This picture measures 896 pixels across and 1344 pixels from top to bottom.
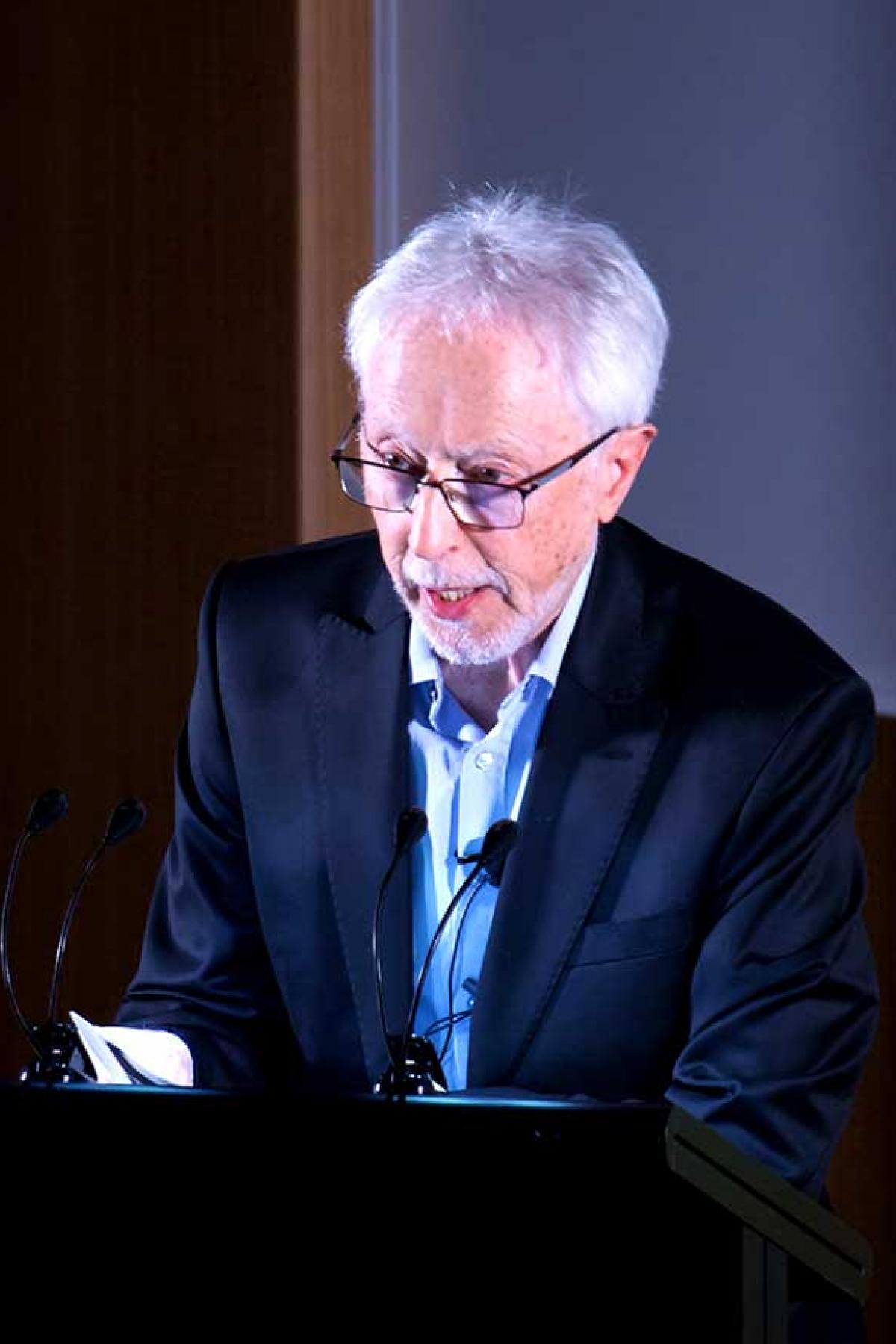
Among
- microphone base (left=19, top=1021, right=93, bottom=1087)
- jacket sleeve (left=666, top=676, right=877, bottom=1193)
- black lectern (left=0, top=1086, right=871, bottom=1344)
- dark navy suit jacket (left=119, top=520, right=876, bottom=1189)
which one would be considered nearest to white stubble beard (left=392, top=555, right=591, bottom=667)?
dark navy suit jacket (left=119, top=520, right=876, bottom=1189)

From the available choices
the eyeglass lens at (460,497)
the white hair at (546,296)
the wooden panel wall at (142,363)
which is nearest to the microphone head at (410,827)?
the eyeglass lens at (460,497)

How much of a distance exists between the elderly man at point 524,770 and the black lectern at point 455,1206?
68 centimetres

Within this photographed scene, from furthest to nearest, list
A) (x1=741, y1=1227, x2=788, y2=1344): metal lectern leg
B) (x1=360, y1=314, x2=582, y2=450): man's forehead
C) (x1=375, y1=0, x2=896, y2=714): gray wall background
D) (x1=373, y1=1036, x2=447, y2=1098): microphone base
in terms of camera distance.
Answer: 1. (x1=375, y1=0, x2=896, y2=714): gray wall background
2. (x1=360, y1=314, x2=582, y2=450): man's forehead
3. (x1=373, y1=1036, x2=447, y2=1098): microphone base
4. (x1=741, y1=1227, x2=788, y2=1344): metal lectern leg

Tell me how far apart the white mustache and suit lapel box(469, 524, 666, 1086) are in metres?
0.17

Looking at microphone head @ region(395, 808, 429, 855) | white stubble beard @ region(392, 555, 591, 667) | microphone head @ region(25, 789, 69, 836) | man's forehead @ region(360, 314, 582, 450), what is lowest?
microphone head @ region(25, 789, 69, 836)

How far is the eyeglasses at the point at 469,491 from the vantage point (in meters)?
2.22

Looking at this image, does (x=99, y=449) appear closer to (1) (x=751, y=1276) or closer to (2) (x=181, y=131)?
(2) (x=181, y=131)

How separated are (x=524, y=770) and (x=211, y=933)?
39 centimetres

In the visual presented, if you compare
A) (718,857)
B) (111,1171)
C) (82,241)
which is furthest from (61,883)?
(111,1171)

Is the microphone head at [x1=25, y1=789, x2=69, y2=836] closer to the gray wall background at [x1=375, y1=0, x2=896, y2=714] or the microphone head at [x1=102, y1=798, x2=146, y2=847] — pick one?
the microphone head at [x1=102, y1=798, x2=146, y2=847]

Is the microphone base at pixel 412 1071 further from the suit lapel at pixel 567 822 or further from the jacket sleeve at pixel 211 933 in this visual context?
the jacket sleeve at pixel 211 933

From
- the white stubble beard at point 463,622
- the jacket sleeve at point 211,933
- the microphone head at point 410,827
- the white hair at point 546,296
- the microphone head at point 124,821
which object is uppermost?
the white hair at point 546,296

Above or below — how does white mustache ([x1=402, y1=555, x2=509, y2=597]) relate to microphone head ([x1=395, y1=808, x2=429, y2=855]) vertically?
above

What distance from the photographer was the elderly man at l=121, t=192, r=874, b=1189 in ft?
7.25
